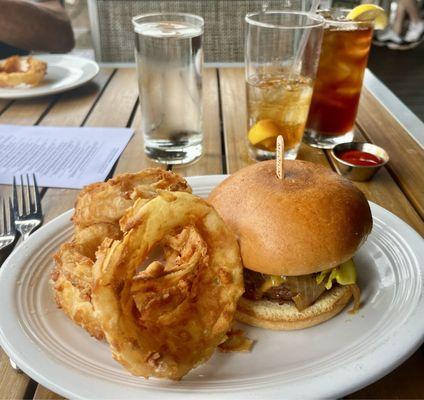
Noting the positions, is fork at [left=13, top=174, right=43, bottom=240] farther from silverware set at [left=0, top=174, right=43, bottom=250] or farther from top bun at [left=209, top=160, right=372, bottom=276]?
top bun at [left=209, top=160, right=372, bottom=276]

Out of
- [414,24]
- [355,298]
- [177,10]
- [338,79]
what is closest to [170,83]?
[338,79]

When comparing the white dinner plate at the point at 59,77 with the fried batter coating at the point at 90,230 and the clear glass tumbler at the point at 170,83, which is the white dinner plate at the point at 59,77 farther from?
the fried batter coating at the point at 90,230

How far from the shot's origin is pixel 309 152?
1.67m

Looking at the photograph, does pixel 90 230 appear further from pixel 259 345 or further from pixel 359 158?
pixel 359 158

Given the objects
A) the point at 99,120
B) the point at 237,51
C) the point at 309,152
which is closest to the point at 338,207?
the point at 309,152

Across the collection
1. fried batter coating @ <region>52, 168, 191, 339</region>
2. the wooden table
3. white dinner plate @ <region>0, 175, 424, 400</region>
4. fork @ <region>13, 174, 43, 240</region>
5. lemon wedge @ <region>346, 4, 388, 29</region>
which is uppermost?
lemon wedge @ <region>346, 4, 388, 29</region>

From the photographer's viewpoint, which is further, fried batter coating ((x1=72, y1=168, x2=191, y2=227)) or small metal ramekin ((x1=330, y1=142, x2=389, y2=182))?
small metal ramekin ((x1=330, y1=142, x2=389, y2=182))

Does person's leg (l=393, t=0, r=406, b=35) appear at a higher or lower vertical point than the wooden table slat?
lower

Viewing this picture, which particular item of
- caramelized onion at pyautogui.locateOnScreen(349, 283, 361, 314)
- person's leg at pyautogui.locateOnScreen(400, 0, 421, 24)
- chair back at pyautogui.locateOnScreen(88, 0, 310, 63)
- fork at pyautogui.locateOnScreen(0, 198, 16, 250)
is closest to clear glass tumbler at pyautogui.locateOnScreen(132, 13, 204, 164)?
fork at pyautogui.locateOnScreen(0, 198, 16, 250)

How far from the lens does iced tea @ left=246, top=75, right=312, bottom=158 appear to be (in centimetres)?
153

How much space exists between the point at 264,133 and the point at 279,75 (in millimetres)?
194

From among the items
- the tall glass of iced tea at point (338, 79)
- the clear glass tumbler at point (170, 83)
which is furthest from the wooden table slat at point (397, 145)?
the clear glass tumbler at point (170, 83)

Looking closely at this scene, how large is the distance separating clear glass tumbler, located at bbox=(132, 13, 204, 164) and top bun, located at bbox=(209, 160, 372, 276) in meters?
0.57

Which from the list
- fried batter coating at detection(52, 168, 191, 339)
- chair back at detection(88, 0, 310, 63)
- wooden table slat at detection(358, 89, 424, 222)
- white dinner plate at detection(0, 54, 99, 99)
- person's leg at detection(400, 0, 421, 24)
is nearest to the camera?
fried batter coating at detection(52, 168, 191, 339)
